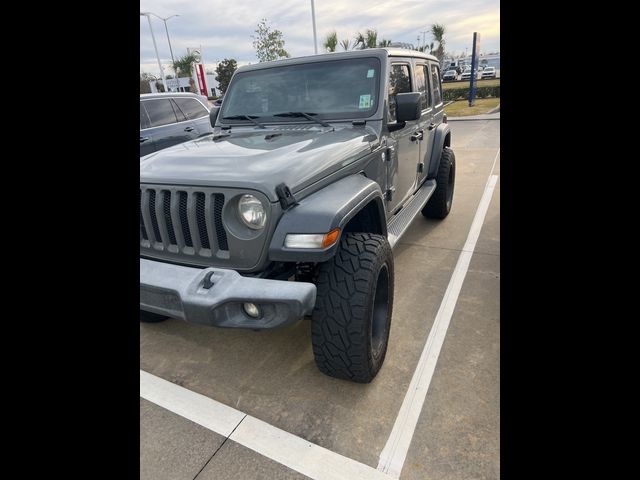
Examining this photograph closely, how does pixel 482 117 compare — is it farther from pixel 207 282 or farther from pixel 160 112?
pixel 207 282

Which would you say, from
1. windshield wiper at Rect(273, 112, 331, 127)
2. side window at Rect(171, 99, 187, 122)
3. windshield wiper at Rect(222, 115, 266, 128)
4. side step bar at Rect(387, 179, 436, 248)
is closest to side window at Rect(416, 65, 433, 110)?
side step bar at Rect(387, 179, 436, 248)

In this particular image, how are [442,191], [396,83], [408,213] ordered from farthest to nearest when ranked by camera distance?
[442,191] → [408,213] → [396,83]

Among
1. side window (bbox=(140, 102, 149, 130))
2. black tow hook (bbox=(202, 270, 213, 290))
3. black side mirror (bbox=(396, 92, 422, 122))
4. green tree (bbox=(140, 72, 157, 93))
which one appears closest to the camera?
black tow hook (bbox=(202, 270, 213, 290))

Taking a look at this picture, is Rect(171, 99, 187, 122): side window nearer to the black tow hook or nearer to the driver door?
the driver door

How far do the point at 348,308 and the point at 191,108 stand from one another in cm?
657

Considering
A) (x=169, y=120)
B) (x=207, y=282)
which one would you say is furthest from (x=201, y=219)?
(x=169, y=120)

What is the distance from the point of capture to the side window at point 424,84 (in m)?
3.94

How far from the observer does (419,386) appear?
227 cm

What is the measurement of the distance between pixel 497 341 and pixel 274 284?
178cm

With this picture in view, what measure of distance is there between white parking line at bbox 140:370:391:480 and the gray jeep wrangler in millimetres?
431

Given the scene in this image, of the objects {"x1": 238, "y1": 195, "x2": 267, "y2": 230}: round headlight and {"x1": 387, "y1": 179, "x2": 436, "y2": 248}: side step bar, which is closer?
{"x1": 238, "y1": 195, "x2": 267, "y2": 230}: round headlight

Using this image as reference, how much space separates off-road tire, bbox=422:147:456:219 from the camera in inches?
183
